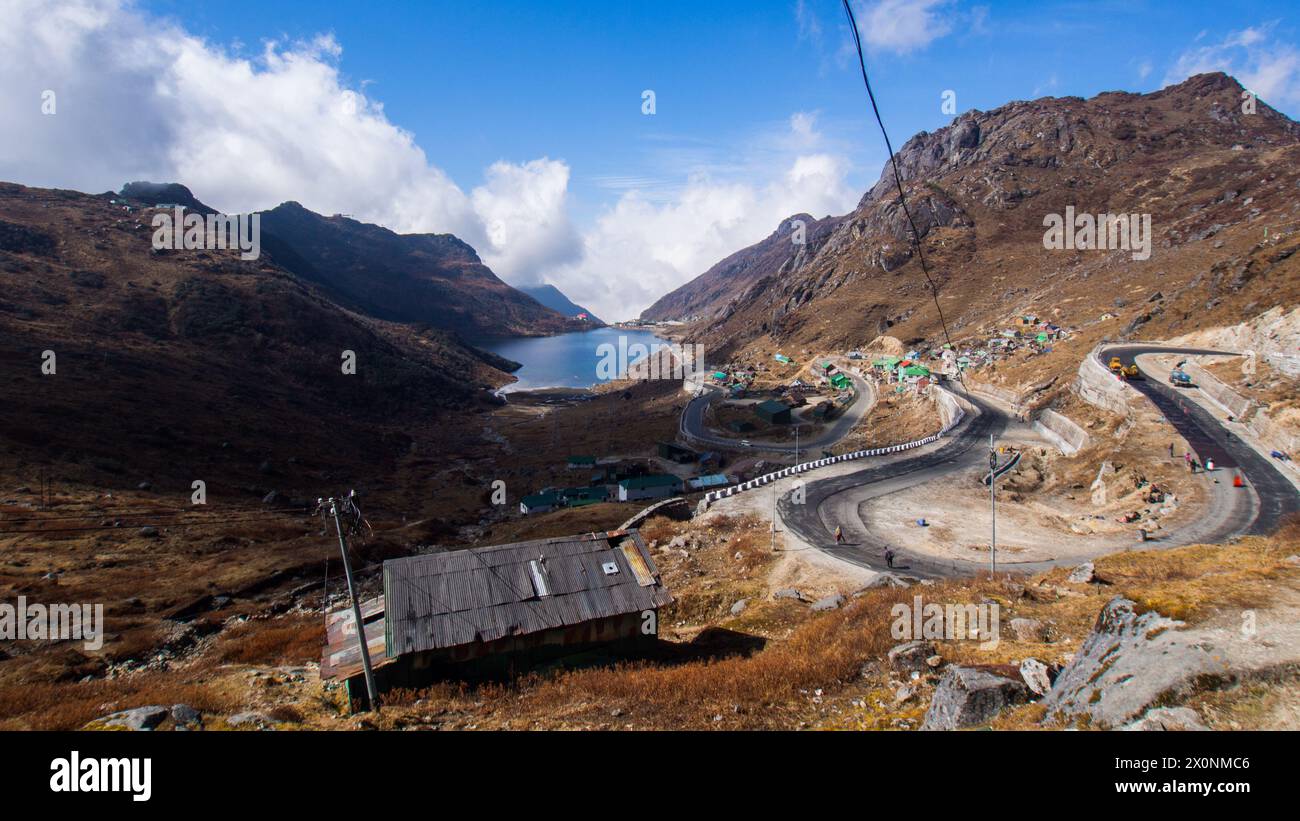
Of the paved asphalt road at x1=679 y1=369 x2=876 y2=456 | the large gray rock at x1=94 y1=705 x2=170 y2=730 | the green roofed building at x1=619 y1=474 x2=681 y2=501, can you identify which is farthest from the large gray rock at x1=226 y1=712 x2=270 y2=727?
the paved asphalt road at x1=679 y1=369 x2=876 y2=456

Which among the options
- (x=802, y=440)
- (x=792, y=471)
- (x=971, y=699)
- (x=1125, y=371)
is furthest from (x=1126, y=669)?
(x=802, y=440)

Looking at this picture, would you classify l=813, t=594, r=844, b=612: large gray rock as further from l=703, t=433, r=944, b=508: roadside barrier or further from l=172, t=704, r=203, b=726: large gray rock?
l=172, t=704, r=203, b=726: large gray rock

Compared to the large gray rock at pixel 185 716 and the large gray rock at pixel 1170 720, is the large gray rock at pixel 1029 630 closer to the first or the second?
the large gray rock at pixel 1170 720

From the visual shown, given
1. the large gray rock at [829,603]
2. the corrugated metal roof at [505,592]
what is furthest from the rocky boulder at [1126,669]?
the corrugated metal roof at [505,592]

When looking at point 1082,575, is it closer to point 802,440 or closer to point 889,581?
point 889,581
